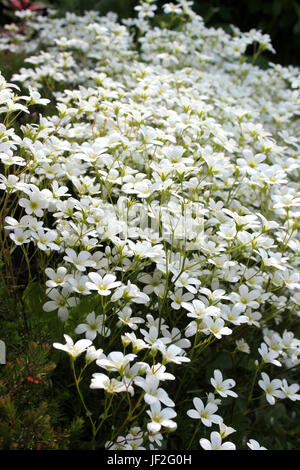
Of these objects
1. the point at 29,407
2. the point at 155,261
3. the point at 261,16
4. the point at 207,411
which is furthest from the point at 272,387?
the point at 261,16

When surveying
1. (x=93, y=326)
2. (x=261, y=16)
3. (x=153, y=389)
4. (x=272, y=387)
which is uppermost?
(x=261, y=16)

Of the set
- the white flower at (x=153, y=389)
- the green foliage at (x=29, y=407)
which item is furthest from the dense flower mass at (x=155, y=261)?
the green foliage at (x=29, y=407)

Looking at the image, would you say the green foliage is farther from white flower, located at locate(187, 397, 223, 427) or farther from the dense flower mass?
white flower, located at locate(187, 397, 223, 427)

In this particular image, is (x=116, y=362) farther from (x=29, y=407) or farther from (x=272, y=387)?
(x=272, y=387)

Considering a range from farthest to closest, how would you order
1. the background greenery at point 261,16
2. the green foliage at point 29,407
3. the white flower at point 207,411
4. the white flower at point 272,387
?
the background greenery at point 261,16 → the white flower at point 272,387 → the white flower at point 207,411 → the green foliage at point 29,407

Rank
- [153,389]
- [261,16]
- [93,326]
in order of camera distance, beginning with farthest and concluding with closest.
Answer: [261,16] < [93,326] < [153,389]

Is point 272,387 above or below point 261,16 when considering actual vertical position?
below

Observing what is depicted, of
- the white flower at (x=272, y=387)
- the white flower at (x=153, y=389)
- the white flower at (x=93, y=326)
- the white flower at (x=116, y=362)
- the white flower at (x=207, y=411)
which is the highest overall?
the white flower at (x=116, y=362)

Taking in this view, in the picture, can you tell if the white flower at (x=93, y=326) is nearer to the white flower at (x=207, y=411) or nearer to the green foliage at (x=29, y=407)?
the green foliage at (x=29, y=407)

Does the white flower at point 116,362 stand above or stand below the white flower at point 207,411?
above

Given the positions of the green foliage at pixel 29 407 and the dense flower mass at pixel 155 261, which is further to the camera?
the dense flower mass at pixel 155 261

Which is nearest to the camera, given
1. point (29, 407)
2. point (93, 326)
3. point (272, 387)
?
point (29, 407)

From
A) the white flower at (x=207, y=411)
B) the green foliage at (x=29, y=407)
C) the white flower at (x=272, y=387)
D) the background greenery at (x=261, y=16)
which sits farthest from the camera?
the background greenery at (x=261, y=16)

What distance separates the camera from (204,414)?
1.41 meters
